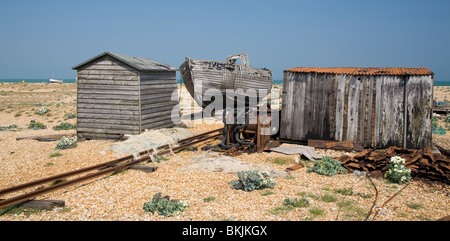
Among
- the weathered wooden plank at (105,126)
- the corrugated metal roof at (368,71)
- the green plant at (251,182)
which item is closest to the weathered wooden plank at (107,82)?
→ the weathered wooden plank at (105,126)

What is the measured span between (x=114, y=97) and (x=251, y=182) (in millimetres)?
8778

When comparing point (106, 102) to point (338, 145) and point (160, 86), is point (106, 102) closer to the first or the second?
point (160, 86)

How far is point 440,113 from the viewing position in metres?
21.8

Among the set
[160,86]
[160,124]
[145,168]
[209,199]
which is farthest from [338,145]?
[160,86]

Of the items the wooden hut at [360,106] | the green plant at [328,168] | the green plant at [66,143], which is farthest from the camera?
the green plant at [66,143]

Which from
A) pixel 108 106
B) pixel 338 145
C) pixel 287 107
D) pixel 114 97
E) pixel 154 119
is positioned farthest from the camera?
pixel 154 119

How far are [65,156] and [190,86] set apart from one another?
26.5 feet

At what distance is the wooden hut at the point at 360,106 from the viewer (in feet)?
35.8

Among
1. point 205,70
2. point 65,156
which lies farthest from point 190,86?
point 65,156

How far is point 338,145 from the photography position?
11.5m

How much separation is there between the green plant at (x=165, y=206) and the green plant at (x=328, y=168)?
4230 millimetres

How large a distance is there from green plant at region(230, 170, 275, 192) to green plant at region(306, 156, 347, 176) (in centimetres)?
186

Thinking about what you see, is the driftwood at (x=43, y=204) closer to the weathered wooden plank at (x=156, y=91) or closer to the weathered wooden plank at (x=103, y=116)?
the weathered wooden plank at (x=103, y=116)
